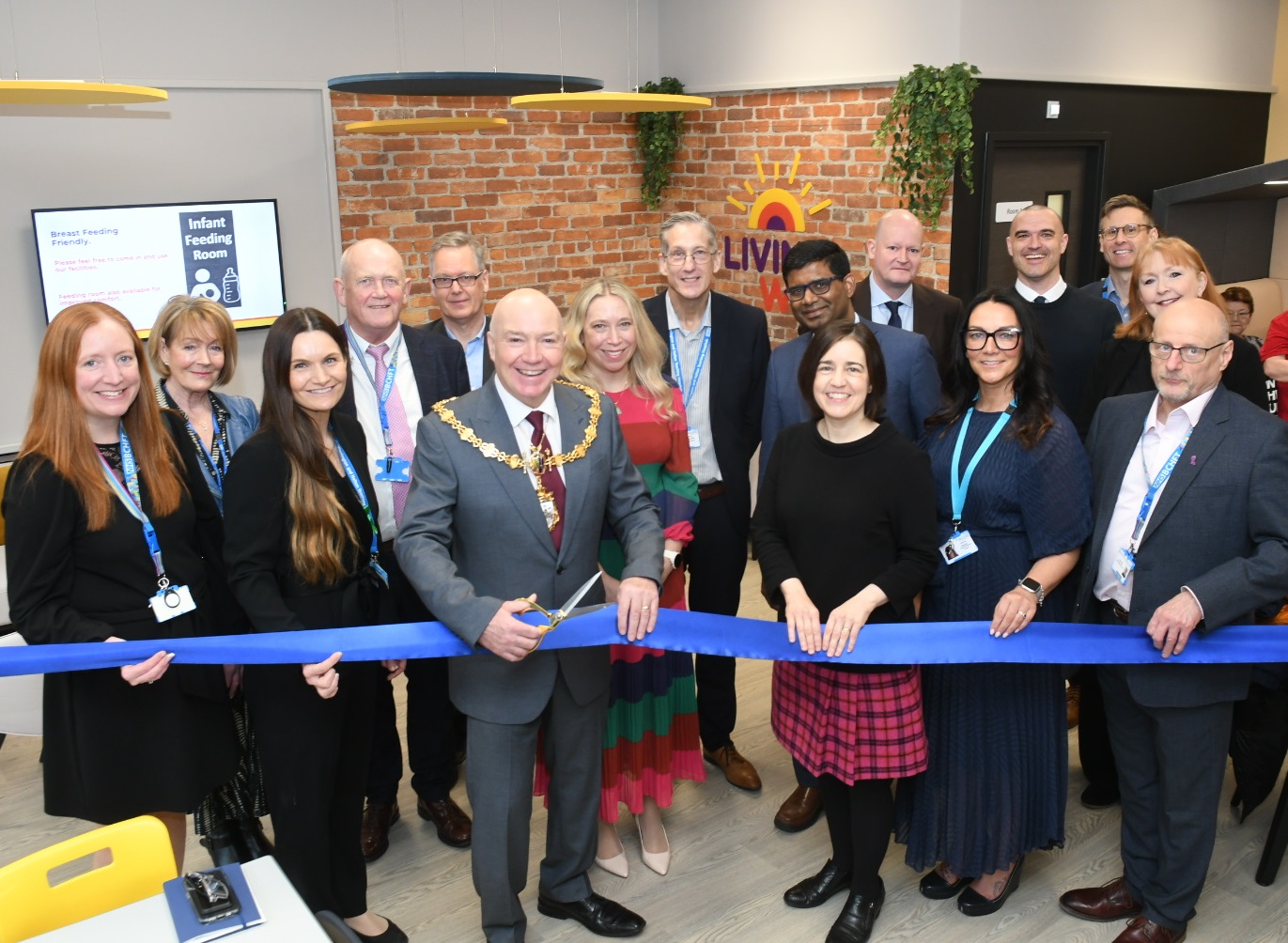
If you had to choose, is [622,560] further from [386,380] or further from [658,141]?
[658,141]

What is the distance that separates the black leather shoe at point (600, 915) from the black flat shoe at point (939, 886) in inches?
35.9

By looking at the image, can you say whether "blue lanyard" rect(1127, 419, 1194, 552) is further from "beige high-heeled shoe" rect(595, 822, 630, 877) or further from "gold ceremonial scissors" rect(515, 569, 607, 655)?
"beige high-heeled shoe" rect(595, 822, 630, 877)

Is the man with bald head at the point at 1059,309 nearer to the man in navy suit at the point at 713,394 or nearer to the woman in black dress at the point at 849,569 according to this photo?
the man in navy suit at the point at 713,394

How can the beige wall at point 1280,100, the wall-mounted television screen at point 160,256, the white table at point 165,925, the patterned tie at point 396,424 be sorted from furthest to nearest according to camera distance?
the beige wall at point 1280,100, the wall-mounted television screen at point 160,256, the patterned tie at point 396,424, the white table at point 165,925

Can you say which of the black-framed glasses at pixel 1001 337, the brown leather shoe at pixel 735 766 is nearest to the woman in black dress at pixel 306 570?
the brown leather shoe at pixel 735 766

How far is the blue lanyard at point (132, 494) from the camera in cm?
278

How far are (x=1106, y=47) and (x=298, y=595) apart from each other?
22.5 ft

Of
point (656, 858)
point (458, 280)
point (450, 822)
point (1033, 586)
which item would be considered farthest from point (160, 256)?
point (1033, 586)

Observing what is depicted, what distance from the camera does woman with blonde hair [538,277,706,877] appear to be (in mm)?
3459

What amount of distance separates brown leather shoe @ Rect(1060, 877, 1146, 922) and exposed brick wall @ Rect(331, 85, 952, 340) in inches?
166

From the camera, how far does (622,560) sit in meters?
3.45

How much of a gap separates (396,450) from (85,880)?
1665 mm

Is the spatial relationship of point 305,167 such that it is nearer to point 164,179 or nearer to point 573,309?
point 164,179

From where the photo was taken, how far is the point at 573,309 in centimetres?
350
